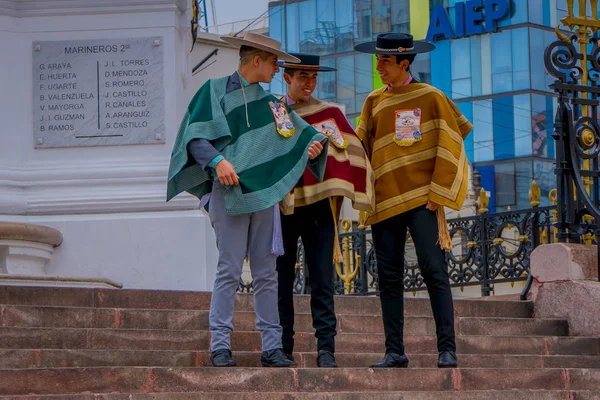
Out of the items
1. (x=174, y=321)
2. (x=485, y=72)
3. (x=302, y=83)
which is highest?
(x=485, y=72)

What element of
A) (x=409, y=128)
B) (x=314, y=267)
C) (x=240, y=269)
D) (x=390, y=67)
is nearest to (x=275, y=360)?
(x=240, y=269)

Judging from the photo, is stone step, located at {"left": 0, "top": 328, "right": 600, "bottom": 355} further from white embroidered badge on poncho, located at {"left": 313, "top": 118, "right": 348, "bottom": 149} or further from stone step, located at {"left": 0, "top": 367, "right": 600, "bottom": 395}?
white embroidered badge on poncho, located at {"left": 313, "top": 118, "right": 348, "bottom": 149}

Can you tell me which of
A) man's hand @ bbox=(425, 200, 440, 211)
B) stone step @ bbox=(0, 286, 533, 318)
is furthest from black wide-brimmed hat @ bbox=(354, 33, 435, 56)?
stone step @ bbox=(0, 286, 533, 318)

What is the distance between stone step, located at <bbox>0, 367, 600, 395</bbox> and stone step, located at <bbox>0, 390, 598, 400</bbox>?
126mm

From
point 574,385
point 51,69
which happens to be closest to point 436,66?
point 51,69

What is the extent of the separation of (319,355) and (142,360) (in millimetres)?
1001

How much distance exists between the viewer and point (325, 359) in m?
7.83

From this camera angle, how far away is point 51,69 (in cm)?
1157

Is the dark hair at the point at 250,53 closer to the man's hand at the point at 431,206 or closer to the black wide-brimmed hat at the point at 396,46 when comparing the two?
the black wide-brimmed hat at the point at 396,46

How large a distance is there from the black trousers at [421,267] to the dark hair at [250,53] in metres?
1.20

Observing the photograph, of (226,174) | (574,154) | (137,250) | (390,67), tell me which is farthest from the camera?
(137,250)

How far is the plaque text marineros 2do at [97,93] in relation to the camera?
11.5 meters

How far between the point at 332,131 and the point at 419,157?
537 millimetres

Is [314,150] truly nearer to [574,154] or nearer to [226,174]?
[226,174]
